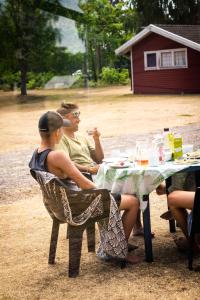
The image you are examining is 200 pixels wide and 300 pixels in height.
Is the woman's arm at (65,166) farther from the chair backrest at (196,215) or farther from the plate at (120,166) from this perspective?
the chair backrest at (196,215)

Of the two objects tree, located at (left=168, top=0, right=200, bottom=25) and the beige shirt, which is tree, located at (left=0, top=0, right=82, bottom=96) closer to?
the beige shirt

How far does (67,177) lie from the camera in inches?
114

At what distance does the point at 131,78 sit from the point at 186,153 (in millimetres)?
15610

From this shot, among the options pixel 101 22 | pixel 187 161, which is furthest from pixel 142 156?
pixel 101 22

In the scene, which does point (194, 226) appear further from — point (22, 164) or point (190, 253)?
point (22, 164)

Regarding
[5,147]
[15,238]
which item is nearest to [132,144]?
[5,147]

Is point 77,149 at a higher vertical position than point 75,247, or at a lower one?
higher

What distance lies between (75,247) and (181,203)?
651 mm

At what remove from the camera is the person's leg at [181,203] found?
274cm

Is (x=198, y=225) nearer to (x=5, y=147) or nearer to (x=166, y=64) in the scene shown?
(x=5, y=147)

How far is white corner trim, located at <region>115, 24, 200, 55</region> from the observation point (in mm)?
16234

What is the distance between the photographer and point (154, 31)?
17.0 metres

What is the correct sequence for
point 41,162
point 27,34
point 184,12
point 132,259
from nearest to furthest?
point 41,162 < point 132,259 < point 27,34 < point 184,12

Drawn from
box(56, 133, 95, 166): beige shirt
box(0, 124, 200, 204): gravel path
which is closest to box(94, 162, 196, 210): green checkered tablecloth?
box(56, 133, 95, 166): beige shirt
